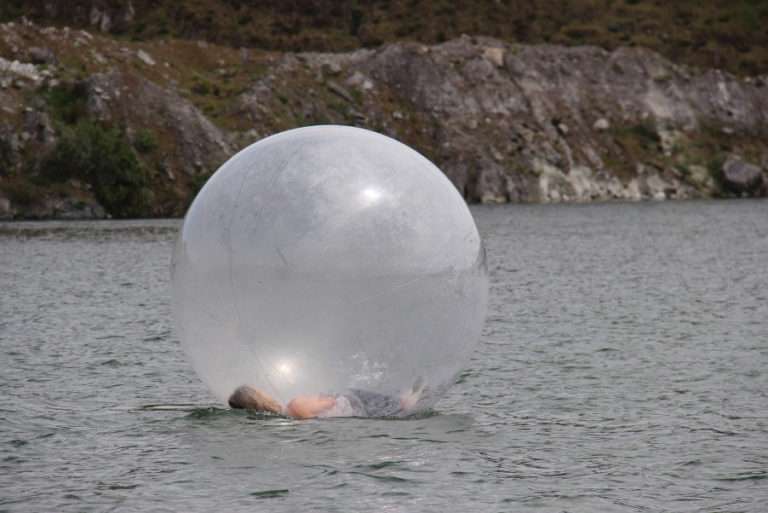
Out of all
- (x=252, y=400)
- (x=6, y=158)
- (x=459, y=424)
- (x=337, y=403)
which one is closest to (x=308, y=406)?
(x=337, y=403)

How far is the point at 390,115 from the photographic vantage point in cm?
9619

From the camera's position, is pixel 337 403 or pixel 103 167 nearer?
pixel 337 403

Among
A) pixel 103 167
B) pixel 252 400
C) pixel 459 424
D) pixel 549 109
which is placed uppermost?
pixel 549 109

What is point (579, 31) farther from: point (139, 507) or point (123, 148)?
point (139, 507)

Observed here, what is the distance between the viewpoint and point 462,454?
1120 cm

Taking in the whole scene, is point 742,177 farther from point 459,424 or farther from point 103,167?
point 459,424

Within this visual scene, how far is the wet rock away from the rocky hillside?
165 mm

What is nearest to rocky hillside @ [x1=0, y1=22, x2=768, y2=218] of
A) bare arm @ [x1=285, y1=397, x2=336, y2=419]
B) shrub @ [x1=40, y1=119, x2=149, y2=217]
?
shrub @ [x1=40, y1=119, x2=149, y2=217]

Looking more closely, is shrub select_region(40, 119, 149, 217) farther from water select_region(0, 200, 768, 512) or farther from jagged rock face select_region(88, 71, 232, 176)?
water select_region(0, 200, 768, 512)

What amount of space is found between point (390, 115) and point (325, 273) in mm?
86257

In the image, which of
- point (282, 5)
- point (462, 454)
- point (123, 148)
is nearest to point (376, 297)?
point (462, 454)

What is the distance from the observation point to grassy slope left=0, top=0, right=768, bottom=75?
414 ft

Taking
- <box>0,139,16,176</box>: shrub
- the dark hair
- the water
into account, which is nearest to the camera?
the water

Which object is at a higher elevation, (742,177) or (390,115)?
(390,115)
